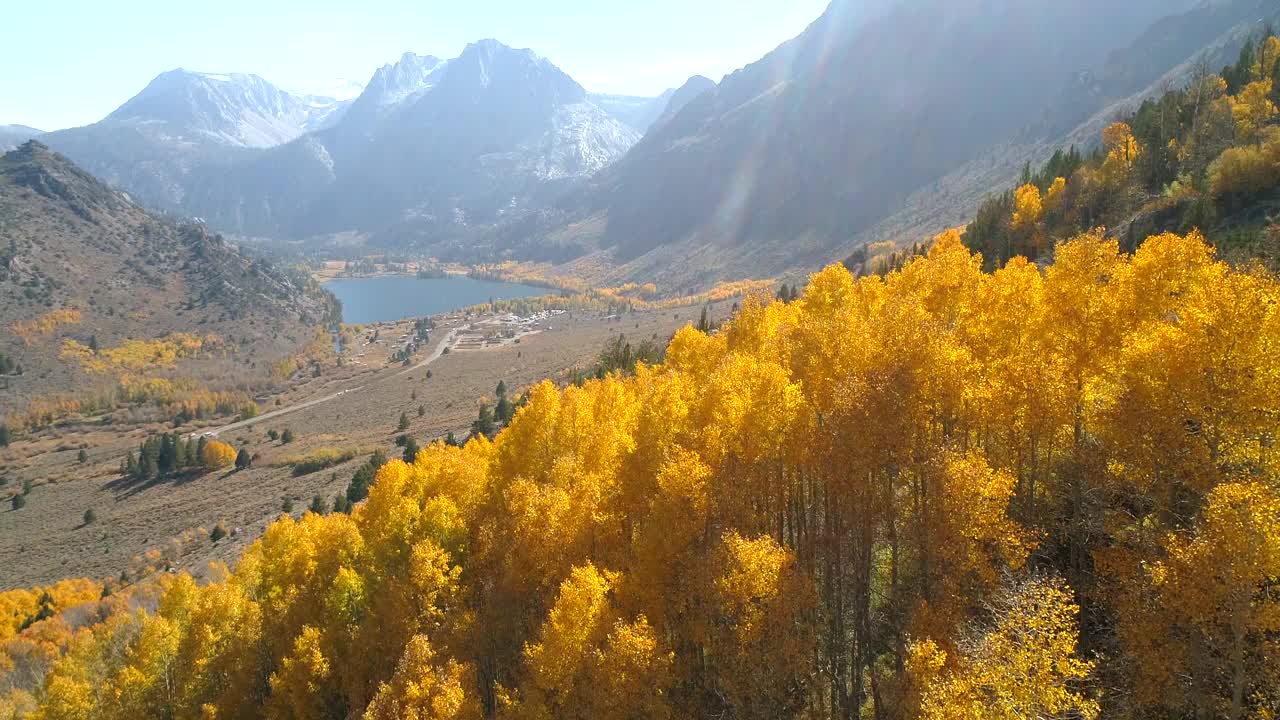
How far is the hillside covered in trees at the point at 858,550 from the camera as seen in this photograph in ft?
52.1

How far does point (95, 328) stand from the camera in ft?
650

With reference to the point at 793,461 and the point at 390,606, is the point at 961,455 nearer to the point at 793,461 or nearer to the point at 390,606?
the point at 793,461

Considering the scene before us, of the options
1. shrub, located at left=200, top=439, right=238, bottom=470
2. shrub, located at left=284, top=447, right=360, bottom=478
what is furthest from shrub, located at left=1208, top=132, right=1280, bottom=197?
shrub, located at left=200, top=439, right=238, bottom=470

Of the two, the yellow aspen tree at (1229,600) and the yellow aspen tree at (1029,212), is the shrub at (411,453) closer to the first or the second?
the yellow aspen tree at (1229,600)

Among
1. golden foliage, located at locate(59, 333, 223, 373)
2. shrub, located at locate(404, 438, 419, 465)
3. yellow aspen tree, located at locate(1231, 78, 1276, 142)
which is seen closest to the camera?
yellow aspen tree, located at locate(1231, 78, 1276, 142)

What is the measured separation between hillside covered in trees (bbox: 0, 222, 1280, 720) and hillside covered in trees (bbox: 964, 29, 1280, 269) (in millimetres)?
23309

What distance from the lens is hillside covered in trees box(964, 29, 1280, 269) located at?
151ft

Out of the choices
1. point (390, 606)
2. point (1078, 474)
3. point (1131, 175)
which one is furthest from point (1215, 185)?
point (390, 606)

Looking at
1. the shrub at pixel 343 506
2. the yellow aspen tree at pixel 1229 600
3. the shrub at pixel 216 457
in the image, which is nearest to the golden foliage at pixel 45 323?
the shrub at pixel 216 457

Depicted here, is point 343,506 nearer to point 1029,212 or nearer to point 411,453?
point 411,453

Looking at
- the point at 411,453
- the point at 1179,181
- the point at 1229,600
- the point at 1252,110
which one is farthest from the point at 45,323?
the point at 1252,110

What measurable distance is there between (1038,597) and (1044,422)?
371 inches

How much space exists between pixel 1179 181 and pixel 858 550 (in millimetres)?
58101

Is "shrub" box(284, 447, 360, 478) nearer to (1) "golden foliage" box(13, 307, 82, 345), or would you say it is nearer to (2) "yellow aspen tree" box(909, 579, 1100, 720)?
(2) "yellow aspen tree" box(909, 579, 1100, 720)
